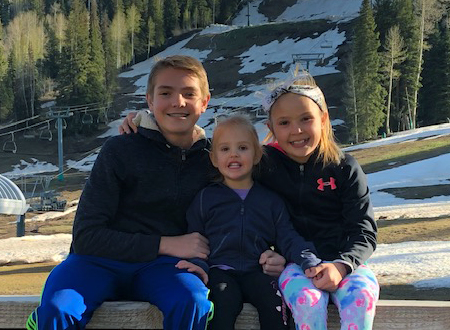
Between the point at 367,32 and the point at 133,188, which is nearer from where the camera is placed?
the point at 133,188

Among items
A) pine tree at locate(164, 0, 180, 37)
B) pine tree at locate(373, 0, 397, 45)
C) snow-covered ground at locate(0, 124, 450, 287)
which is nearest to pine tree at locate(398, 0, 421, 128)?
pine tree at locate(373, 0, 397, 45)

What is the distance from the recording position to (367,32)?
1644 inches

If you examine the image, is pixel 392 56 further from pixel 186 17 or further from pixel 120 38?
pixel 186 17

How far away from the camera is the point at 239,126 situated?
312 cm

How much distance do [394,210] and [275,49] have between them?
197 feet

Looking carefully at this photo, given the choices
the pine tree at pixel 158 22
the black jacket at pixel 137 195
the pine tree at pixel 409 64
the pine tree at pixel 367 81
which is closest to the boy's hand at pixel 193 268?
the black jacket at pixel 137 195

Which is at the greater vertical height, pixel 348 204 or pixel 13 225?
pixel 348 204

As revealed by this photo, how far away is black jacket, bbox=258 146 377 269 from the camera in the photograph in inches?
116

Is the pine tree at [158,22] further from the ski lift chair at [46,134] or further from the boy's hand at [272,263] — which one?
the boy's hand at [272,263]

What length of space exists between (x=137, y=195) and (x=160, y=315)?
2.45 ft

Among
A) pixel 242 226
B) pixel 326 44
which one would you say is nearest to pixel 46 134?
pixel 326 44

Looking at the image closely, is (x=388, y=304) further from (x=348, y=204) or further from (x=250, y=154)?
(x=250, y=154)

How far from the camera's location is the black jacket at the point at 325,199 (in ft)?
9.70

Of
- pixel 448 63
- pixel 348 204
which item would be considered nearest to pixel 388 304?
pixel 348 204
